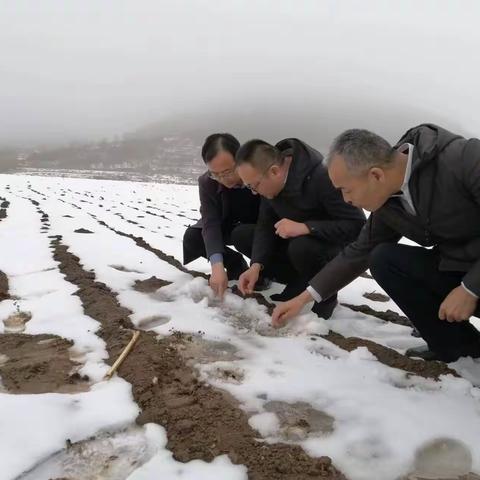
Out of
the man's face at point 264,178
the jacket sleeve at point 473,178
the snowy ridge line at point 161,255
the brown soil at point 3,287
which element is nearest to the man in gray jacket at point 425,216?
the jacket sleeve at point 473,178

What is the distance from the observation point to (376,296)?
3502mm

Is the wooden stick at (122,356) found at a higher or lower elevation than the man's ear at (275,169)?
lower

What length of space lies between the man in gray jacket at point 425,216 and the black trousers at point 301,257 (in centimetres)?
61

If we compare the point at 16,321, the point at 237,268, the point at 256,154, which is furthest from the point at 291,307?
the point at 16,321

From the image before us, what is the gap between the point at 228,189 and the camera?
3.38m

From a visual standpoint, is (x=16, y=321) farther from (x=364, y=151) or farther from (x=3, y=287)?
(x=364, y=151)

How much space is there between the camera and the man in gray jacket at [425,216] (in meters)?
1.83

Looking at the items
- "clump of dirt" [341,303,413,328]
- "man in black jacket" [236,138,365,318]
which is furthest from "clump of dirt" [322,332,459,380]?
"clump of dirt" [341,303,413,328]

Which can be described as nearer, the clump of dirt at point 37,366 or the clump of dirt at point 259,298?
the clump of dirt at point 37,366

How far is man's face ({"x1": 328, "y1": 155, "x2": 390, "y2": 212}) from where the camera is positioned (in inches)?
73.9

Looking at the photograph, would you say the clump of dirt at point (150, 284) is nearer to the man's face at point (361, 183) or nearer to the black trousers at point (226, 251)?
the black trousers at point (226, 251)

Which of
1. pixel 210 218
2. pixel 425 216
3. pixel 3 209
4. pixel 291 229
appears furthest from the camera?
pixel 3 209

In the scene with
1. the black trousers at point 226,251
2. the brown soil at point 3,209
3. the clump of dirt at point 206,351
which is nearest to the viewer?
the clump of dirt at point 206,351

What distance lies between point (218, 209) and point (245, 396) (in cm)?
176
